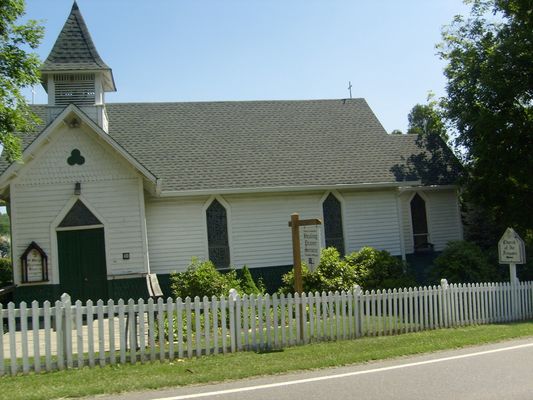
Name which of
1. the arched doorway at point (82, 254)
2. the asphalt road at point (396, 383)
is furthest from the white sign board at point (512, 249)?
the arched doorway at point (82, 254)

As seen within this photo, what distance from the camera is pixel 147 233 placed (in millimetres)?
18516

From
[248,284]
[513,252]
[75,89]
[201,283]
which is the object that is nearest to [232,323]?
[201,283]

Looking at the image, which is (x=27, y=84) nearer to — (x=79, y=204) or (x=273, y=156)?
(x=79, y=204)

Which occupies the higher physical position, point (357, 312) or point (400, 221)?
point (400, 221)

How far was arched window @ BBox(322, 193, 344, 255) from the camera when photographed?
2073 cm

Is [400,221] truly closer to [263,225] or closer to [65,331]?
[263,225]

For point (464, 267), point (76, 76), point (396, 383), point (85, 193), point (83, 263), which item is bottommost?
point (396, 383)

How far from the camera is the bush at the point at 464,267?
1892 centimetres

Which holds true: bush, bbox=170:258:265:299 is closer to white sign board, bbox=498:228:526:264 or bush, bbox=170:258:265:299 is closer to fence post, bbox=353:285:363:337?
fence post, bbox=353:285:363:337

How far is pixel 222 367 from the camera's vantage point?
9.42 m

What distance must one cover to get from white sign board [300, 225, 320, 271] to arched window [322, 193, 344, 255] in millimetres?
8204

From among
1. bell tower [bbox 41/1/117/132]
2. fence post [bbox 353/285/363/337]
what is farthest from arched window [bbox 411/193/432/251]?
bell tower [bbox 41/1/117/132]

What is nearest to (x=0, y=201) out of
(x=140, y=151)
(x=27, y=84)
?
(x=140, y=151)

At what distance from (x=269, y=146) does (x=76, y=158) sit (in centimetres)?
771
